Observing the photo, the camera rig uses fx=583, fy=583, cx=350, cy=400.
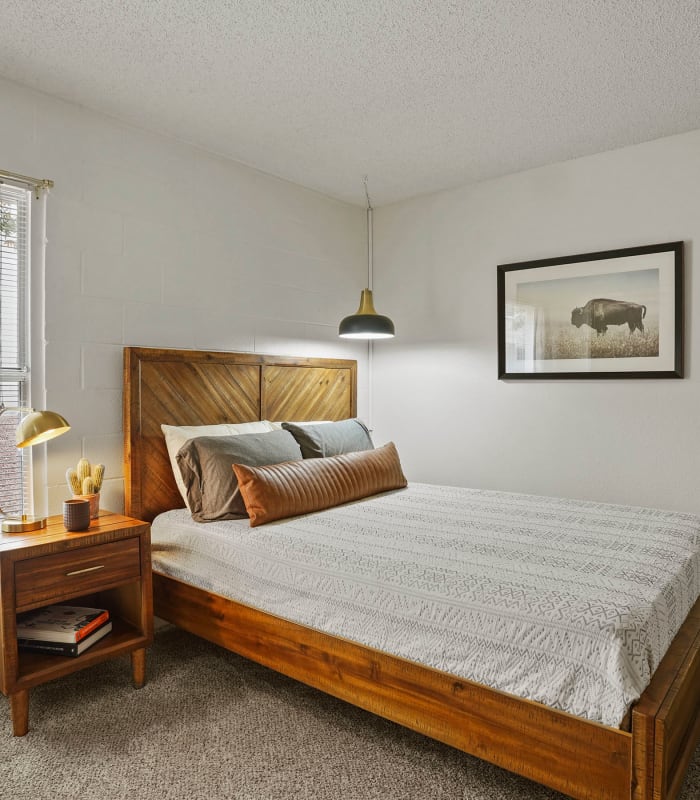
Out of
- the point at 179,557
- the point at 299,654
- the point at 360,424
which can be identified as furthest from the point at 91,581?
the point at 360,424

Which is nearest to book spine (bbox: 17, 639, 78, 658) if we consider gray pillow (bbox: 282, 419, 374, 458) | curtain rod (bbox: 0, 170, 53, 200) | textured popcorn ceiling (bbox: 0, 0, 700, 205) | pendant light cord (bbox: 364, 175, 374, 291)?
gray pillow (bbox: 282, 419, 374, 458)

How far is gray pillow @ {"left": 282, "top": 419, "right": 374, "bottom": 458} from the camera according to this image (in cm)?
333

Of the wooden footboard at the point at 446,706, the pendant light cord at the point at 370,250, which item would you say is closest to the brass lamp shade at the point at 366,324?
the pendant light cord at the point at 370,250

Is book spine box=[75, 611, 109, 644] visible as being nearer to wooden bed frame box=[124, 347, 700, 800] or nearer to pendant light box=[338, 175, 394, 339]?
wooden bed frame box=[124, 347, 700, 800]

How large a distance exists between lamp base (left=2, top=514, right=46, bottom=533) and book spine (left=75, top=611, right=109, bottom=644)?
44 cm

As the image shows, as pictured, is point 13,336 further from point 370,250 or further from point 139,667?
point 370,250

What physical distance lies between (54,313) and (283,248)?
1.60m

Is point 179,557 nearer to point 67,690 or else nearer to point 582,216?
point 67,690

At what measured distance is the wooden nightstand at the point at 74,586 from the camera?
6.81ft

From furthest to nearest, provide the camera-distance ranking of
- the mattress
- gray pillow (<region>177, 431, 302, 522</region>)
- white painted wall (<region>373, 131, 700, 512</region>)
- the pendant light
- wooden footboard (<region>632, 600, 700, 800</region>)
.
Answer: the pendant light → white painted wall (<region>373, 131, 700, 512</region>) → gray pillow (<region>177, 431, 302, 522</region>) → the mattress → wooden footboard (<region>632, 600, 700, 800</region>)

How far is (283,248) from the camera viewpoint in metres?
3.87

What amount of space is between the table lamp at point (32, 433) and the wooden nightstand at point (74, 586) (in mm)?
42

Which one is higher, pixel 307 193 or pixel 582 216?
pixel 307 193

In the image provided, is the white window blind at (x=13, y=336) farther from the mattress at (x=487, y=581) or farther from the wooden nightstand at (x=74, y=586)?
the mattress at (x=487, y=581)
